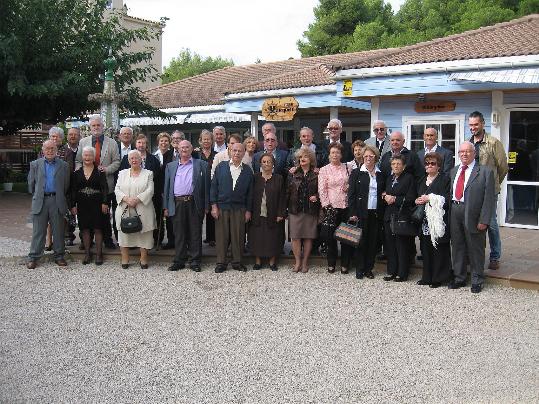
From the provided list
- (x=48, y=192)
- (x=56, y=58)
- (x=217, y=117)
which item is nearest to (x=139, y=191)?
(x=48, y=192)

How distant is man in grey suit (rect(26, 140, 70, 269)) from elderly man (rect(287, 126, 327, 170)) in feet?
10.4

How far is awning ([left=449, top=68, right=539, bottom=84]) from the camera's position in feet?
31.9

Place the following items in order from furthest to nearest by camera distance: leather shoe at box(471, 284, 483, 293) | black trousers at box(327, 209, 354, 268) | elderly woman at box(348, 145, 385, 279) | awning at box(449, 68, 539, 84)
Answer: awning at box(449, 68, 539, 84), black trousers at box(327, 209, 354, 268), elderly woman at box(348, 145, 385, 279), leather shoe at box(471, 284, 483, 293)

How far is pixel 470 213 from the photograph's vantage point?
668 centimetres

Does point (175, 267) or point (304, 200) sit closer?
point (304, 200)

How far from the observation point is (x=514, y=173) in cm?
1118

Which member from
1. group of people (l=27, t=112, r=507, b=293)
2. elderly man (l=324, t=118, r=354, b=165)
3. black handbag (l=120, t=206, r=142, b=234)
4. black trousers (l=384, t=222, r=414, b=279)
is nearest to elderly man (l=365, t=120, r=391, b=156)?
group of people (l=27, t=112, r=507, b=293)

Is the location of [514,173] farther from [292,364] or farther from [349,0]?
[349,0]

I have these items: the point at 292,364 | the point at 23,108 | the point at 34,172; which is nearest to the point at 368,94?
the point at 34,172

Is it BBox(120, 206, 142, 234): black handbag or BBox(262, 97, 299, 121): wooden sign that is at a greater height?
BBox(262, 97, 299, 121): wooden sign

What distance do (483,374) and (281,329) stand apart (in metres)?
1.88

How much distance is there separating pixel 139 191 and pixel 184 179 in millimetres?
665

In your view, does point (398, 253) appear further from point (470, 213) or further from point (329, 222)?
point (470, 213)

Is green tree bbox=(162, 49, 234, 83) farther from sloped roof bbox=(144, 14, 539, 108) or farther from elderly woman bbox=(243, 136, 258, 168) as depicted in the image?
elderly woman bbox=(243, 136, 258, 168)
